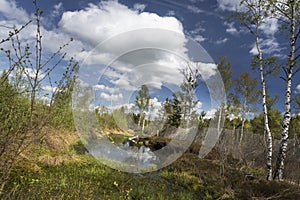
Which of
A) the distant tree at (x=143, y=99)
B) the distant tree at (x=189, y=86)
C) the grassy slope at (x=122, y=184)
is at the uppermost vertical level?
the distant tree at (x=189, y=86)

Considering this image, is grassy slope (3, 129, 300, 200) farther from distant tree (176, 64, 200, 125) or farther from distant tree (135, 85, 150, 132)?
distant tree (176, 64, 200, 125)

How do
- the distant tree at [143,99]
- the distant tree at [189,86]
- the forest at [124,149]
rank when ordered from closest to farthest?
the forest at [124,149] → the distant tree at [143,99] → the distant tree at [189,86]

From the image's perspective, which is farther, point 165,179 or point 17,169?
point 165,179

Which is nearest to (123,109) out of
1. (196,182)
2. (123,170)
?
(123,170)

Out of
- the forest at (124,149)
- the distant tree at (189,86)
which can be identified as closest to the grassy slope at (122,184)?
the forest at (124,149)

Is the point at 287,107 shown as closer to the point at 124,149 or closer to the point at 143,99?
the point at 143,99

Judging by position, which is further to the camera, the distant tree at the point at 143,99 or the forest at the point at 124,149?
the distant tree at the point at 143,99

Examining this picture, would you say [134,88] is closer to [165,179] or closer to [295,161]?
[165,179]

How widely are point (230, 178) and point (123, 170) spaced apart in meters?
4.25

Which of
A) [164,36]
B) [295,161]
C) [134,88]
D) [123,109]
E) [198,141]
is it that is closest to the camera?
[164,36]

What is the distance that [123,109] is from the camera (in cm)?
855

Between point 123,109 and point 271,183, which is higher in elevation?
point 123,109

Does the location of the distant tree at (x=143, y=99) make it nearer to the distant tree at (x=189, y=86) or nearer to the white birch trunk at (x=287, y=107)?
the distant tree at (x=189, y=86)

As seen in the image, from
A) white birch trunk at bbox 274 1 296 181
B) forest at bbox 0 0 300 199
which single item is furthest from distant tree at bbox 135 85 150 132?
white birch trunk at bbox 274 1 296 181
